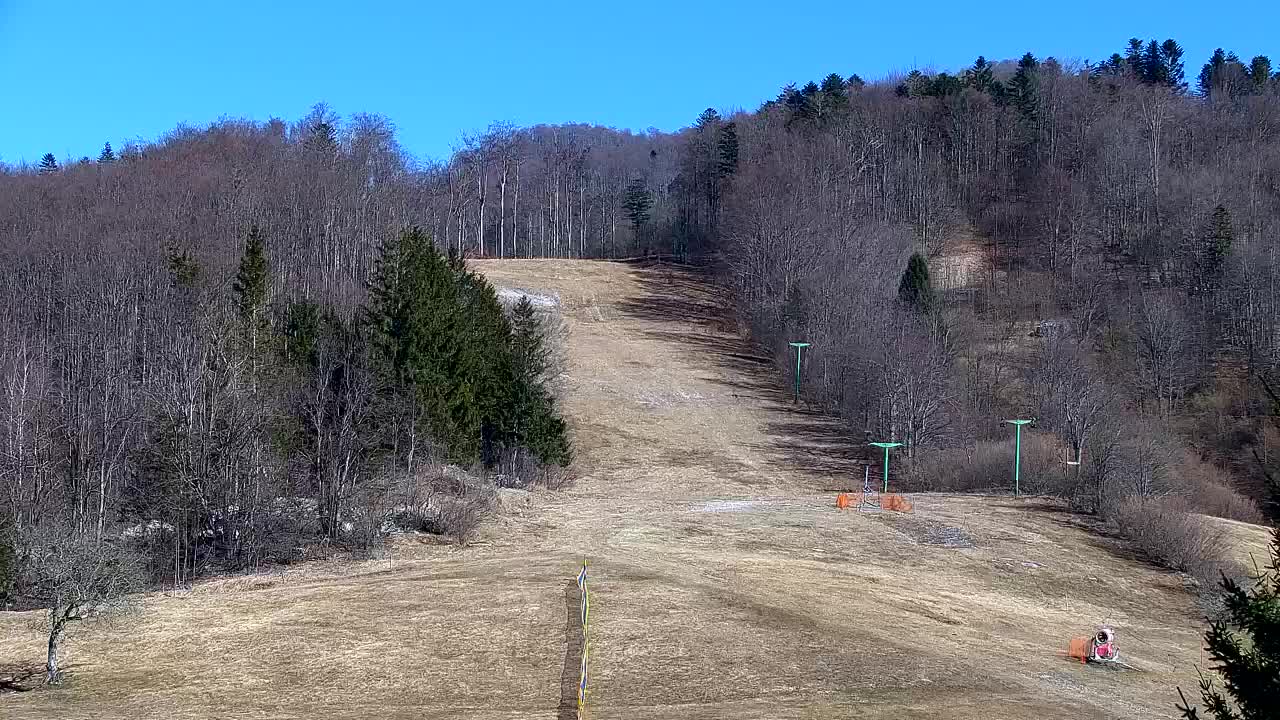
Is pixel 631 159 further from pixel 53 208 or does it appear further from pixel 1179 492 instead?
pixel 1179 492

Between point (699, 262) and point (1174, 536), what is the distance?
247 ft

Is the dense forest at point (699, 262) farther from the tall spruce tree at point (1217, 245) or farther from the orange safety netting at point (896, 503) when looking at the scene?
the orange safety netting at point (896, 503)

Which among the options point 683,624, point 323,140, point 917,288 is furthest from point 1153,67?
point 683,624

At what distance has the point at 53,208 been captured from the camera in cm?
6862

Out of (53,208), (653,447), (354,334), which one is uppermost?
(53,208)

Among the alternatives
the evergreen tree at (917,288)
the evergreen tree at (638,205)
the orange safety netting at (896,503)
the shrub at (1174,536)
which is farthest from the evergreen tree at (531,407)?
the evergreen tree at (638,205)

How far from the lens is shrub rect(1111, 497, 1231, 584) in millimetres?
32625

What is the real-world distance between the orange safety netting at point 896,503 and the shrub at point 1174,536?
660 cm

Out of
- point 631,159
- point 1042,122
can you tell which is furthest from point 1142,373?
point 631,159

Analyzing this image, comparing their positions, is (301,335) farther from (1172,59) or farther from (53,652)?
(1172,59)

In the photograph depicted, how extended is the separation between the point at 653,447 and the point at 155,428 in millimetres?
25922

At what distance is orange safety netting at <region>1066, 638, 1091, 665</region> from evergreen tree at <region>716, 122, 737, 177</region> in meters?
81.0

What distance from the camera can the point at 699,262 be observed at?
106938mm

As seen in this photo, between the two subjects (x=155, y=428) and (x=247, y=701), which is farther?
(x=155, y=428)
